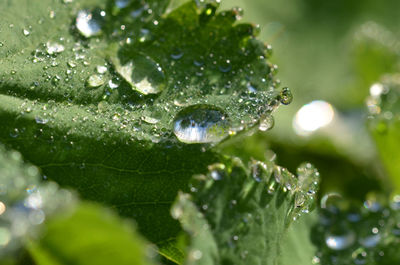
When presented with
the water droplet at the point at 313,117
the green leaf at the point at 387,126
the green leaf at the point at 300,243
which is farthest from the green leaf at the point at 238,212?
the water droplet at the point at 313,117

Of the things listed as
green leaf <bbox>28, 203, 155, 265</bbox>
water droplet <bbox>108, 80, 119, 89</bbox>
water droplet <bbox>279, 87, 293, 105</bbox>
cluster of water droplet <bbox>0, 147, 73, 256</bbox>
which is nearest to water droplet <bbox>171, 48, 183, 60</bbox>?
water droplet <bbox>108, 80, 119, 89</bbox>

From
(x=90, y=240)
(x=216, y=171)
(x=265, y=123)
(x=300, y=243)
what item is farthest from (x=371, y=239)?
(x=90, y=240)

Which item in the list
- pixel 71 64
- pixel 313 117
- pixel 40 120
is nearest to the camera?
pixel 40 120

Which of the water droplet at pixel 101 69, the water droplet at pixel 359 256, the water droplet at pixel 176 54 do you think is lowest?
the water droplet at pixel 359 256

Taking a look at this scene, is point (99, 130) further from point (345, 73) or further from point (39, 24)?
point (345, 73)

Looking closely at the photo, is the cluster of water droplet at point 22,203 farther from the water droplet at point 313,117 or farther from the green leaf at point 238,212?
the water droplet at point 313,117

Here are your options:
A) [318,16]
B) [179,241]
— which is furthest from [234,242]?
[318,16]

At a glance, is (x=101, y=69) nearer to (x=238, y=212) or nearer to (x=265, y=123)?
(x=265, y=123)
